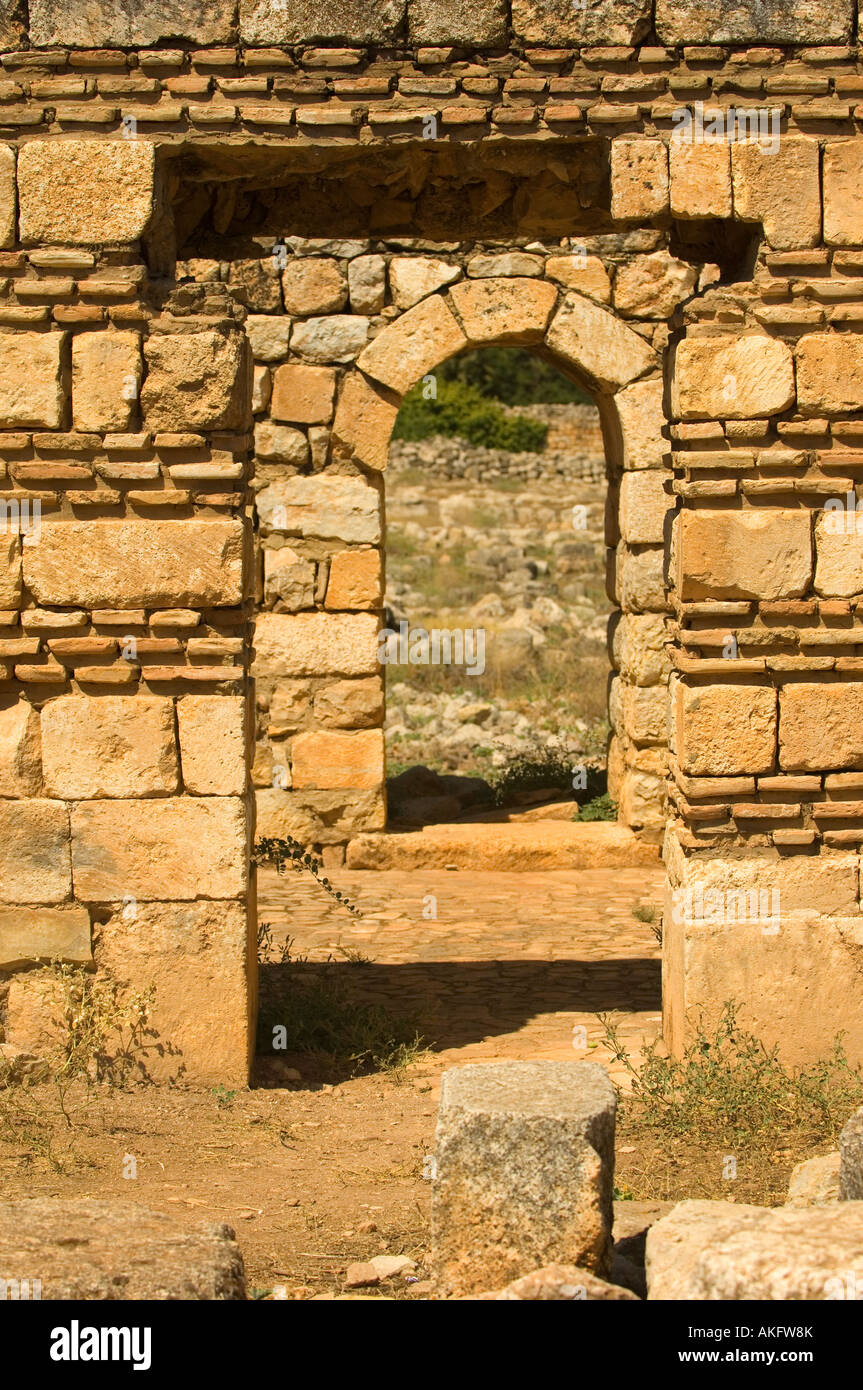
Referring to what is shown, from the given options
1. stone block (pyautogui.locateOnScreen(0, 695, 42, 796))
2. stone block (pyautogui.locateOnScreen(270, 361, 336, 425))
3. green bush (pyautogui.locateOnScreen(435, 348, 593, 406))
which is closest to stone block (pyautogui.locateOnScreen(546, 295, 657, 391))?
stone block (pyautogui.locateOnScreen(270, 361, 336, 425))

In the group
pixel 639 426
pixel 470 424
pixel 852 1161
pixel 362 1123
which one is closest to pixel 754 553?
pixel 852 1161

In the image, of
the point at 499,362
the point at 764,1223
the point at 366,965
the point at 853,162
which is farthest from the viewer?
the point at 499,362

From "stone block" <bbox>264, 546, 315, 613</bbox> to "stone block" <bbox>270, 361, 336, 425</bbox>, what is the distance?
831 millimetres

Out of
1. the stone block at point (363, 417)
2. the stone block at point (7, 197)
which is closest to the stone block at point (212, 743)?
the stone block at point (7, 197)

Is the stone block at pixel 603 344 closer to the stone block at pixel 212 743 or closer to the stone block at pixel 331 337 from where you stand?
the stone block at pixel 331 337

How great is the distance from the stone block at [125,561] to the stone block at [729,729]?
1.72m

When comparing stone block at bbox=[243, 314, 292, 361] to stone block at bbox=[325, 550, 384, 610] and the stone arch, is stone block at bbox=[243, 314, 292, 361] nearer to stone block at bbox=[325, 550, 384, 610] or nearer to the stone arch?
the stone arch

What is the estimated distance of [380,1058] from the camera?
5.90 meters

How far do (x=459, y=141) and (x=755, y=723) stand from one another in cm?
248

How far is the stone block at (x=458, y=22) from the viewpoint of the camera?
5.46 meters

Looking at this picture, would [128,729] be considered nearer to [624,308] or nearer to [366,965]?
[366,965]

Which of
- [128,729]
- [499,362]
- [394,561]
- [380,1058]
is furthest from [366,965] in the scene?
[499,362]

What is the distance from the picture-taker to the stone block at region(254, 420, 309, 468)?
9336mm

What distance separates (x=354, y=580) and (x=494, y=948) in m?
2.75
